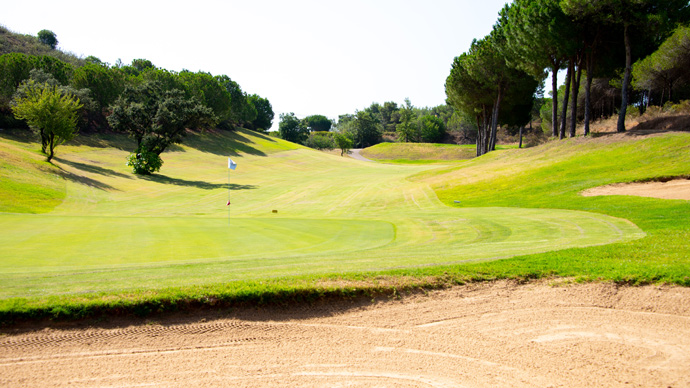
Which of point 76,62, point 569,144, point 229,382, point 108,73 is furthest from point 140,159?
point 76,62

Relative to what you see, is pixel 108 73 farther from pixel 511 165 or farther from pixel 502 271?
pixel 502 271

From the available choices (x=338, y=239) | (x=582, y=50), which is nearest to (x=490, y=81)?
(x=582, y=50)

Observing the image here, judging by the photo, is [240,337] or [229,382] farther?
[240,337]

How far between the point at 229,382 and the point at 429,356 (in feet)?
8.77

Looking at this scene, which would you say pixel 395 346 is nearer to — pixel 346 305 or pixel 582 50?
pixel 346 305

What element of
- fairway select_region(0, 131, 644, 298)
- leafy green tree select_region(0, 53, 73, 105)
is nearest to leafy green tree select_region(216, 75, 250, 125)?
leafy green tree select_region(0, 53, 73, 105)

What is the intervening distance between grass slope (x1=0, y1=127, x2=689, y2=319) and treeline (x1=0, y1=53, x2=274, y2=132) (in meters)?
32.8

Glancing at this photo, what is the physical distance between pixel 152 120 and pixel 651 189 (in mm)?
52390

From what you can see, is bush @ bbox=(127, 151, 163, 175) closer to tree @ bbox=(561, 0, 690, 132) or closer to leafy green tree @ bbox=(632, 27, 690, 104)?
tree @ bbox=(561, 0, 690, 132)

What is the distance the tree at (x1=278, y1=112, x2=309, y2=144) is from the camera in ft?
445

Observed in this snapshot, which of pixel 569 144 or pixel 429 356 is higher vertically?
pixel 569 144

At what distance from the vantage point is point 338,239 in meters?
15.5

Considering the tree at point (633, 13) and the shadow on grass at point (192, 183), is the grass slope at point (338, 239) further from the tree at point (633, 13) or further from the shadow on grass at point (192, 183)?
the tree at point (633, 13)

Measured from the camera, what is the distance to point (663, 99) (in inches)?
2126
